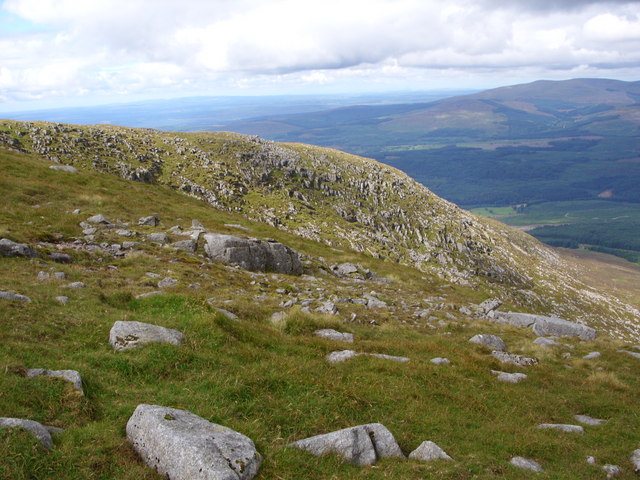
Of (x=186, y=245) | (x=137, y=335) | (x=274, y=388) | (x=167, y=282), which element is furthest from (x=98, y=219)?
(x=274, y=388)

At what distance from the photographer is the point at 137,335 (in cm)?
1298

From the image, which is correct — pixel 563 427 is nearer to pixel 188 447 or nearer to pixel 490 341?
pixel 490 341

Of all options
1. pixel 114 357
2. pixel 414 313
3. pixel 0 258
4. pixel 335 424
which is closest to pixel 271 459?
pixel 335 424

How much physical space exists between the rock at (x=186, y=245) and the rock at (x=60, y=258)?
29.5 ft

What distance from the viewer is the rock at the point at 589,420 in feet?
46.9

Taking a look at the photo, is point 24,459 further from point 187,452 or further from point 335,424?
point 335,424

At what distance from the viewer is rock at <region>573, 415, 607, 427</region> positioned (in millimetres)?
14297

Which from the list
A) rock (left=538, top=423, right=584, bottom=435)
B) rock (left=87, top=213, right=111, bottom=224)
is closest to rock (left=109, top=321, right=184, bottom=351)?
rock (left=538, top=423, right=584, bottom=435)

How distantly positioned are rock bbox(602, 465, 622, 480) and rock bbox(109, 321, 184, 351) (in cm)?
1331

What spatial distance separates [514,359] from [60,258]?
2547 centimetres

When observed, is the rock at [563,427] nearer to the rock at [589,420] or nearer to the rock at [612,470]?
the rock at [589,420]

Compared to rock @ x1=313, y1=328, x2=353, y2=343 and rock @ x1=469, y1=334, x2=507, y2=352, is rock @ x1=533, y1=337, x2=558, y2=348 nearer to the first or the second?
rock @ x1=469, y1=334, x2=507, y2=352

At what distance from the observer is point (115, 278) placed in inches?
837

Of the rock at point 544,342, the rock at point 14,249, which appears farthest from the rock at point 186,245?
the rock at point 544,342
